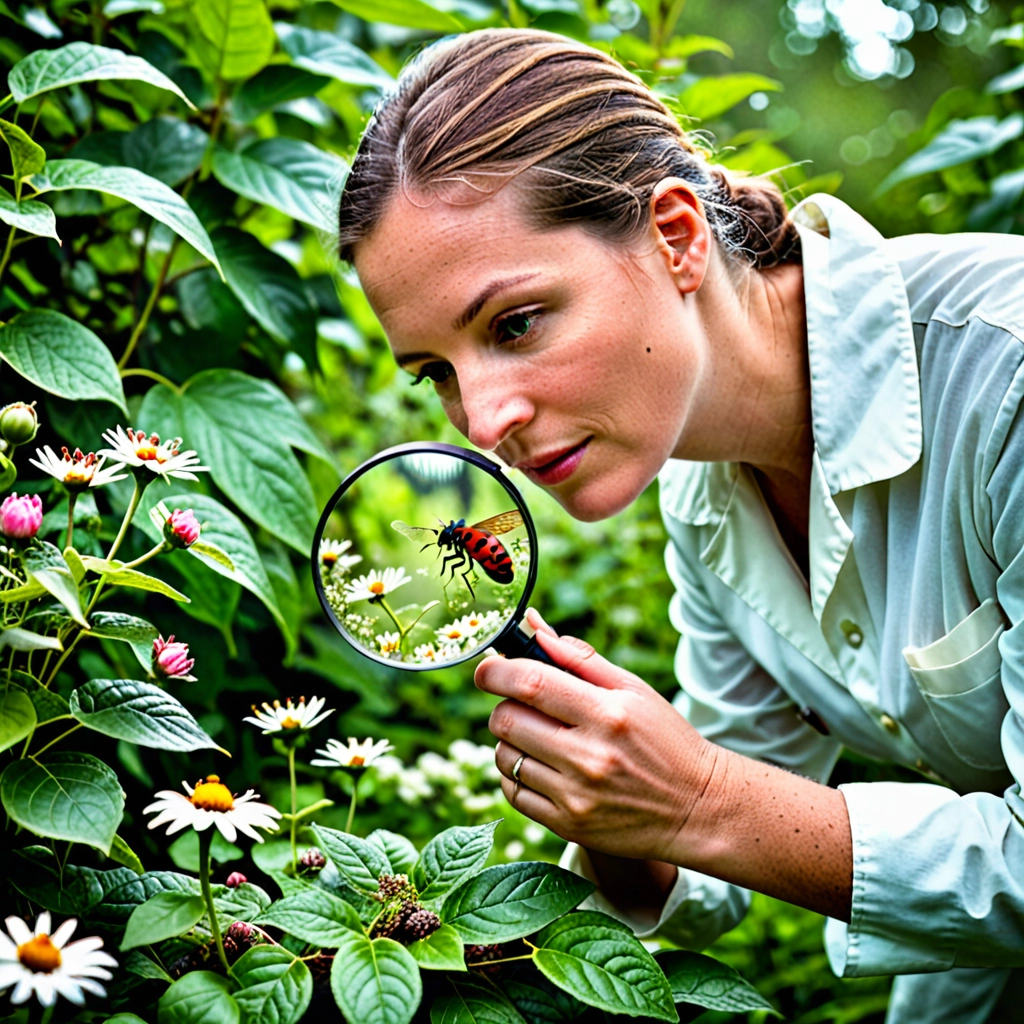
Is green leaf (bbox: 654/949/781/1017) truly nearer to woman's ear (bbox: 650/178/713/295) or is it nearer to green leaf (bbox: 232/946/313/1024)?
green leaf (bbox: 232/946/313/1024)

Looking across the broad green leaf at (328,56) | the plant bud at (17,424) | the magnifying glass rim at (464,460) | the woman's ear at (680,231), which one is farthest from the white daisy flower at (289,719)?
the broad green leaf at (328,56)

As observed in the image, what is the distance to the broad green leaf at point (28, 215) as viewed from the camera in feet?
3.74

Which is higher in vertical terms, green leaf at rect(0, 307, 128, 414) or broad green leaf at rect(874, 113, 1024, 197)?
broad green leaf at rect(874, 113, 1024, 197)

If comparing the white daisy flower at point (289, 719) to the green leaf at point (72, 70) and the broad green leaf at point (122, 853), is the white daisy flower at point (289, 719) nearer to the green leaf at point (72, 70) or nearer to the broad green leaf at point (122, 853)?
the broad green leaf at point (122, 853)

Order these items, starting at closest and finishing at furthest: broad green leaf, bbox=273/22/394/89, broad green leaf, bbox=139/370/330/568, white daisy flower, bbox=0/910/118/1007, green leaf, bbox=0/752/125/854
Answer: white daisy flower, bbox=0/910/118/1007 < green leaf, bbox=0/752/125/854 < broad green leaf, bbox=139/370/330/568 < broad green leaf, bbox=273/22/394/89

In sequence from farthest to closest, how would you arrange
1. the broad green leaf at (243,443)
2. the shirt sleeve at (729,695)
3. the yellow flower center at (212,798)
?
1. the shirt sleeve at (729,695)
2. the broad green leaf at (243,443)
3. the yellow flower center at (212,798)

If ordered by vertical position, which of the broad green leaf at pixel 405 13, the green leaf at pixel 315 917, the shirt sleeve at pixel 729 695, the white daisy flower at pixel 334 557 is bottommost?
the shirt sleeve at pixel 729 695

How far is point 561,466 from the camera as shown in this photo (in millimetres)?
1419

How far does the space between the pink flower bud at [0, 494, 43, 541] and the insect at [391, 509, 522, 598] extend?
1.65 feet

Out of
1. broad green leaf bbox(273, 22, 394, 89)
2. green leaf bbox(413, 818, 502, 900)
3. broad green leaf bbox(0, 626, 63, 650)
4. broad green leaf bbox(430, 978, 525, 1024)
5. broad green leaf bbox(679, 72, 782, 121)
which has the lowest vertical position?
broad green leaf bbox(430, 978, 525, 1024)

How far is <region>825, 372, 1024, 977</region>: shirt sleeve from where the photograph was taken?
125 cm

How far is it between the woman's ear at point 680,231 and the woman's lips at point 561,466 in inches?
11.3

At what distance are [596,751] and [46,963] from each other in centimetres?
61

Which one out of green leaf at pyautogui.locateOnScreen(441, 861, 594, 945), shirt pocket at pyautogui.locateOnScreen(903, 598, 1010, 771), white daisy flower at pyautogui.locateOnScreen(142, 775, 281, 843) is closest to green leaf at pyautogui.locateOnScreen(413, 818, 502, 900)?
green leaf at pyautogui.locateOnScreen(441, 861, 594, 945)
